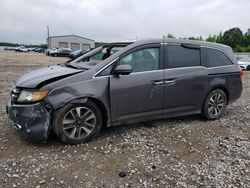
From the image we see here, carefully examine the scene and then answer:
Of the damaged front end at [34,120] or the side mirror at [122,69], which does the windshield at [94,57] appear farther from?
the damaged front end at [34,120]

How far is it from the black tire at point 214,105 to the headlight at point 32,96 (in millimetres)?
3178

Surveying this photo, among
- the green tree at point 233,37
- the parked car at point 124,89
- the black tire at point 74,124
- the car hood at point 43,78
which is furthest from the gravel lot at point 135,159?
the green tree at point 233,37

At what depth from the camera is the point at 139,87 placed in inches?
162

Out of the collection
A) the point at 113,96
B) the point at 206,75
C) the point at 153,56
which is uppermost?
the point at 153,56

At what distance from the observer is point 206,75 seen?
4891mm

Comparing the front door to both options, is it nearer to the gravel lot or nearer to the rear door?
the rear door

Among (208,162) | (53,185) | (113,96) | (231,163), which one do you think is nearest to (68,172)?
(53,185)

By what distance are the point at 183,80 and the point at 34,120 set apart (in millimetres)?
2658

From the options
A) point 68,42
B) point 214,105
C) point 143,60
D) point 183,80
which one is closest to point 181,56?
point 183,80

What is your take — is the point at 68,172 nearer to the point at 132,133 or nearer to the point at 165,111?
the point at 132,133

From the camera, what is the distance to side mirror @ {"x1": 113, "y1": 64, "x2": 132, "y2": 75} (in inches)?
152

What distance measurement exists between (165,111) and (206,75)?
1166 millimetres

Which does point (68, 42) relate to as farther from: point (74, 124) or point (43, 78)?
point (74, 124)

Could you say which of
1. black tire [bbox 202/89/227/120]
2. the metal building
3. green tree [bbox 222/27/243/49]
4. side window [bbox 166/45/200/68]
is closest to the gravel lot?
black tire [bbox 202/89/227/120]
